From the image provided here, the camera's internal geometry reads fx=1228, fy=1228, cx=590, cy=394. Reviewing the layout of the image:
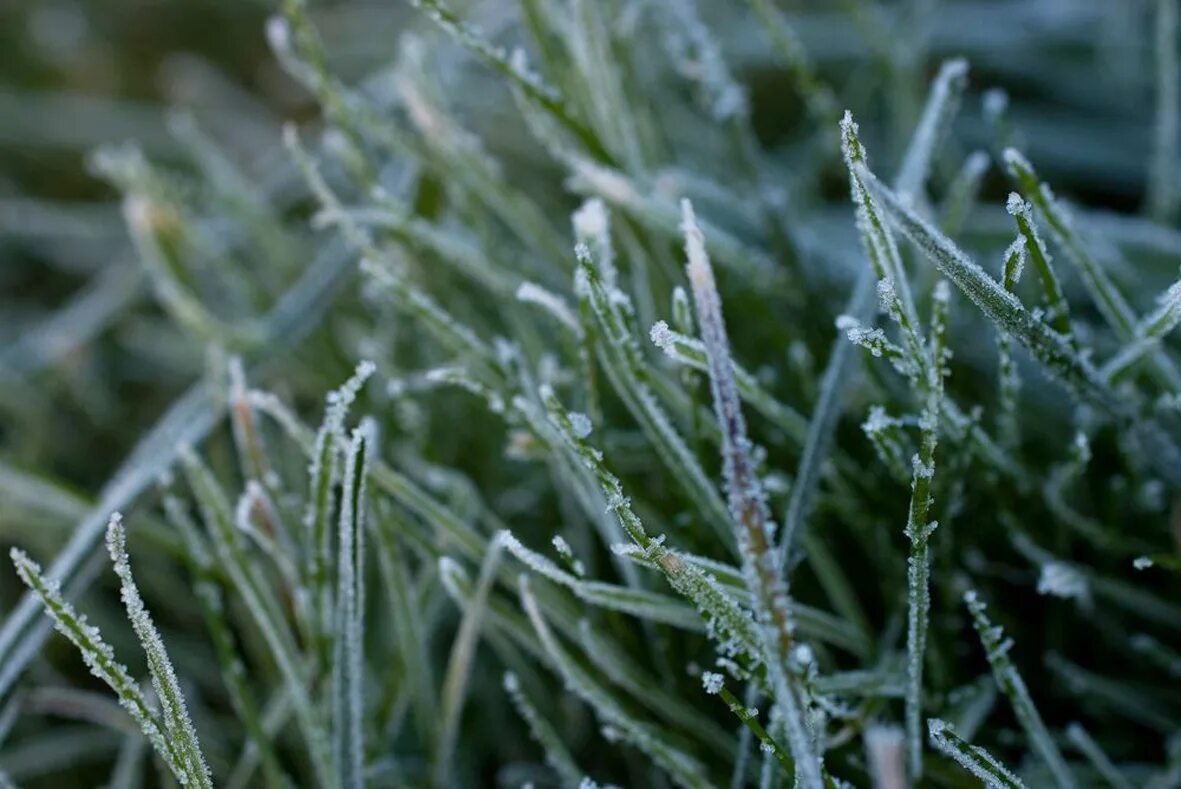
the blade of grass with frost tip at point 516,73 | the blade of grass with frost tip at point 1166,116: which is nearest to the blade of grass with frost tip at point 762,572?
the blade of grass with frost tip at point 516,73

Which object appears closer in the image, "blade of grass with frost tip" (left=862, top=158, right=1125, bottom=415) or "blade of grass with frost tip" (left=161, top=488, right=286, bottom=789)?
"blade of grass with frost tip" (left=862, top=158, right=1125, bottom=415)

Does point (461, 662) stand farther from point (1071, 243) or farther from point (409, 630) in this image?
point (1071, 243)

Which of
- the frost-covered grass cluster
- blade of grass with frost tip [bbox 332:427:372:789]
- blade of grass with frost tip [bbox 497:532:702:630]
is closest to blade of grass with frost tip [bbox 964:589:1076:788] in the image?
the frost-covered grass cluster

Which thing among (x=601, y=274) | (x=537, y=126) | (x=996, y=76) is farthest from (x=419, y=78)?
(x=996, y=76)

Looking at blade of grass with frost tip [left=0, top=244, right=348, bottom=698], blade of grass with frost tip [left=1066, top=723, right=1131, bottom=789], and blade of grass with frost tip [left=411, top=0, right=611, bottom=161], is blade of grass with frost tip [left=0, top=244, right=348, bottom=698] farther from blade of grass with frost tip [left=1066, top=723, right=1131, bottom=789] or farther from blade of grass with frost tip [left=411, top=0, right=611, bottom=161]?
blade of grass with frost tip [left=1066, top=723, right=1131, bottom=789]

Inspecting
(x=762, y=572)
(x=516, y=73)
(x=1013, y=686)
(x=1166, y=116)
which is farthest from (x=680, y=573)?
(x=1166, y=116)

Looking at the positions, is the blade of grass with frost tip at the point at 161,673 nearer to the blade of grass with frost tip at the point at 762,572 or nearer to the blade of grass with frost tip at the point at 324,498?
the blade of grass with frost tip at the point at 324,498
